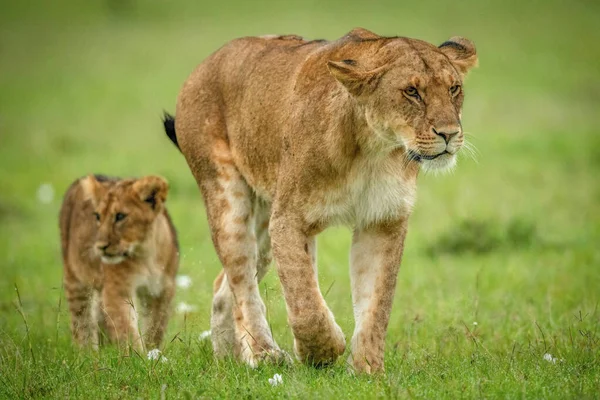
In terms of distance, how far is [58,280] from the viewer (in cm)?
859

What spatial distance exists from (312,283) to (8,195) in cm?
827

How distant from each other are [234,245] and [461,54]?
4.79 feet

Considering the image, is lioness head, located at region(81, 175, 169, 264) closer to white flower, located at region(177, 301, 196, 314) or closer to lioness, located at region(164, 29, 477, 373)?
white flower, located at region(177, 301, 196, 314)

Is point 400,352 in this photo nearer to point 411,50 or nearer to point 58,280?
point 411,50

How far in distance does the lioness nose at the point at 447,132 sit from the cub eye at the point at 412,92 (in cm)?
17

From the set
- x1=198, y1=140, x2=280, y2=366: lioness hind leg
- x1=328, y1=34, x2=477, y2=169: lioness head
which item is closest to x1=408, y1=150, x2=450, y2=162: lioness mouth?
x1=328, y1=34, x2=477, y2=169: lioness head

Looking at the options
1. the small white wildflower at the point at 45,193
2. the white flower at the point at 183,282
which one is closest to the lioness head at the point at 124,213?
the white flower at the point at 183,282

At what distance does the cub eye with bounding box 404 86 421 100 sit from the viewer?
4.43 m

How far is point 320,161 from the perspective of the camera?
471 centimetres

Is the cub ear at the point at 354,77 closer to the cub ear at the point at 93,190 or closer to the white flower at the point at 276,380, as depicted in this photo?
the white flower at the point at 276,380

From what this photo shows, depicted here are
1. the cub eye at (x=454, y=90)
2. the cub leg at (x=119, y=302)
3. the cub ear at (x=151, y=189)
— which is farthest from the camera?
the cub ear at (x=151, y=189)

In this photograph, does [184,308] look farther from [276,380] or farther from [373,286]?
[276,380]

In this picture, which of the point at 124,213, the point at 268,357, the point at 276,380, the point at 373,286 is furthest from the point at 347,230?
the point at 276,380

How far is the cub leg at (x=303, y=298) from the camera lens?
4688 mm
